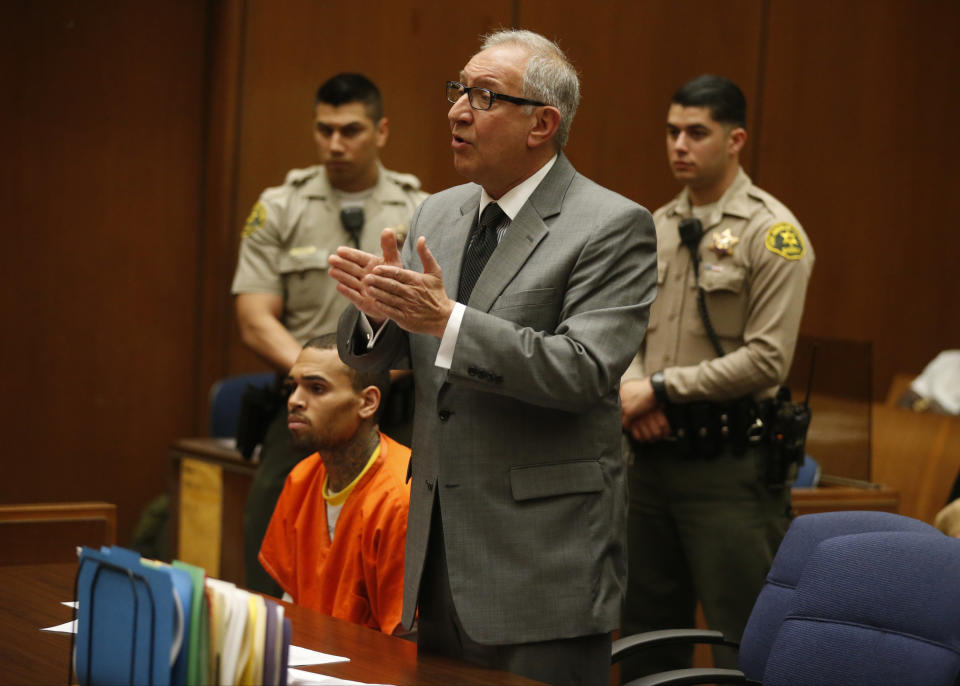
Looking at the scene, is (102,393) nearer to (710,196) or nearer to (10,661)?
(710,196)

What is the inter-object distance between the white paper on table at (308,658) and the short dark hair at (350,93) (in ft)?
7.64

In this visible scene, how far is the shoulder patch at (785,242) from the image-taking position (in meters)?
3.48

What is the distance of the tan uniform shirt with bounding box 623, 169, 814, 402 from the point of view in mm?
3395

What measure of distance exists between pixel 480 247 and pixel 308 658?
77cm

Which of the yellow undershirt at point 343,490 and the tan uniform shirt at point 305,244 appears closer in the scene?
the yellow undershirt at point 343,490

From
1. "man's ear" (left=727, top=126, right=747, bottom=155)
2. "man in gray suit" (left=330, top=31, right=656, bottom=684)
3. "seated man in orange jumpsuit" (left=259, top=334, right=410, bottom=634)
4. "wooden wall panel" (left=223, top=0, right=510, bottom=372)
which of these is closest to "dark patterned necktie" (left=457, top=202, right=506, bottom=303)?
"man in gray suit" (left=330, top=31, right=656, bottom=684)

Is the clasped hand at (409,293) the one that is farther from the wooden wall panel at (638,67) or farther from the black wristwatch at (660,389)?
the wooden wall panel at (638,67)

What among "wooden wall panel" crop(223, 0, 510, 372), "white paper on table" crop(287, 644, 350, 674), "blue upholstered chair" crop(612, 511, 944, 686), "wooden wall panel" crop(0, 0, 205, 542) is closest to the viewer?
"white paper on table" crop(287, 644, 350, 674)

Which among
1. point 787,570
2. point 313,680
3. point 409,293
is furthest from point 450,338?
point 787,570

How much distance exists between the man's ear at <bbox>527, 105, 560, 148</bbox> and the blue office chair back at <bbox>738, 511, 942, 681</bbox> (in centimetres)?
93

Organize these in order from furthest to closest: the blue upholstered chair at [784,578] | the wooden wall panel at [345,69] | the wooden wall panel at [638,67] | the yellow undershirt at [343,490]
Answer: the wooden wall panel at [638,67]
the wooden wall panel at [345,69]
the yellow undershirt at [343,490]
the blue upholstered chair at [784,578]

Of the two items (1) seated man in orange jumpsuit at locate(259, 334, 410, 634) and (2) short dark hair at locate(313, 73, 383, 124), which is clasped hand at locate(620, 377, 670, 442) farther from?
(2) short dark hair at locate(313, 73, 383, 124)

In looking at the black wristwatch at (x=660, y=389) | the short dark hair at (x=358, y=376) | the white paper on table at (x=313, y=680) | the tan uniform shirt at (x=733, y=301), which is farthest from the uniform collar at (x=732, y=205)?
the white paper on table at (x=313, y=680)

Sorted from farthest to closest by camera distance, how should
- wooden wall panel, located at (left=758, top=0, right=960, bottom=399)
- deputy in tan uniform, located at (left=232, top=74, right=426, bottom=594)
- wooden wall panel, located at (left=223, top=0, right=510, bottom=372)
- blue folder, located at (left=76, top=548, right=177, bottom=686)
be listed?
wooden wall panel, located at (left=758, top=0, right=960, bottom=399)
wooden wall panel, located at (left=223, top=0, right=510, bottom=372)
deputy in tan uniform, located at (left=232, top=74, right=426, bottom=594)
blue folder, located at (left=76, top=548, right=177, bottom=686)
